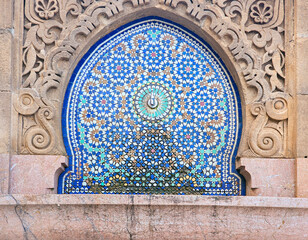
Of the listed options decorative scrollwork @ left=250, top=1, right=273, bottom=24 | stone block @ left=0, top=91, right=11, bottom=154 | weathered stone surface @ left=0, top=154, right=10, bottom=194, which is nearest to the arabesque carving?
decorative scrollwork @ left=250, top=1, right=273, bottom=24

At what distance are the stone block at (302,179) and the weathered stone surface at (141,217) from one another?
0.43 metres

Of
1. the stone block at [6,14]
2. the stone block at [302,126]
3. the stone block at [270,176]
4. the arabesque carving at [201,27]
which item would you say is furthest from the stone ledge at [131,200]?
the stone block at [6,14]

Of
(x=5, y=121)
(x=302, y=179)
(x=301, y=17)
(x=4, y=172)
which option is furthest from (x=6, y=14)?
(x=302, y=179)

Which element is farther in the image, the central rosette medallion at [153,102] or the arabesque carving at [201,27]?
the central rosette medallion at [153,102]

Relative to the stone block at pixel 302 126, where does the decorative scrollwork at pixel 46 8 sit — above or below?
above

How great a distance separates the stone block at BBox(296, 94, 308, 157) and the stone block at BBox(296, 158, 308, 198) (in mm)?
95

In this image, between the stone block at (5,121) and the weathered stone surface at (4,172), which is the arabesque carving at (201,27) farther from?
the weathered stone surface at (4,172)

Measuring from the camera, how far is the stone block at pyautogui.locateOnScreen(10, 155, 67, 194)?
5.37 metres

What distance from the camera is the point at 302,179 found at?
5.41 meters

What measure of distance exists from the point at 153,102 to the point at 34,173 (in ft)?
4.29

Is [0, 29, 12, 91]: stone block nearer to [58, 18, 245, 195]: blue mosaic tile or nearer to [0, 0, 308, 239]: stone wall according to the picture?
[0, 0, 308, 239]: stone wall

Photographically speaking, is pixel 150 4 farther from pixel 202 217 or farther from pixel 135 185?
pixel 202 217

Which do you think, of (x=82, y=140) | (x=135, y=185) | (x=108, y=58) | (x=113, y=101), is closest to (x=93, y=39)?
(x=108, y=58)

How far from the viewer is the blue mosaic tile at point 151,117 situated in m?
5.63
